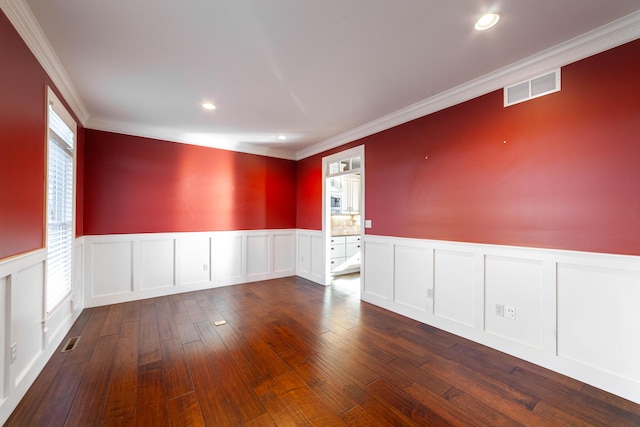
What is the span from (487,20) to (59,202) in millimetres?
4216

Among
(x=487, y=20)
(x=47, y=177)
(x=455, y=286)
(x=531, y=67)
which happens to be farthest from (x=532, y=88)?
(x=47, y=177)

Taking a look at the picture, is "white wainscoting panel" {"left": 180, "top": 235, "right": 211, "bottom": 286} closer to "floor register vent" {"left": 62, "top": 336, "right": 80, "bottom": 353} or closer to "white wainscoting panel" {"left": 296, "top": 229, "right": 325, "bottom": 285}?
"floor register vent" {"left": 62, "top": 336, "right": 80, "bottom": 353}

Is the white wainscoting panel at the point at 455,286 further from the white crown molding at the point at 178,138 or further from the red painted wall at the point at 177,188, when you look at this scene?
the white crown molding at the point at 178,138

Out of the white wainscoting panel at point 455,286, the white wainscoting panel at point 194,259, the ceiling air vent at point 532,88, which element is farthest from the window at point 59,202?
the ceiling air vent at point 532,88

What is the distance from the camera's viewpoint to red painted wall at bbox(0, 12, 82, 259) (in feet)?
5.32

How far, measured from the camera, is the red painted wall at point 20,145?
1623 mm

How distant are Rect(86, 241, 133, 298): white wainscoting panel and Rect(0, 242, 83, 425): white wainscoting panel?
1.23 meters

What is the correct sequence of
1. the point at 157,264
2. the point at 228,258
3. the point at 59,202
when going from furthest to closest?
the point at 228,258
the point at 157,264
the point at 59,202

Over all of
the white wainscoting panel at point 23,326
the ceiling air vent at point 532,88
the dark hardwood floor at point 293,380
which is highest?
the ceiling air vent at point 532,88

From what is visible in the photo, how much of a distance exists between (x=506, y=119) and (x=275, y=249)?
425cm

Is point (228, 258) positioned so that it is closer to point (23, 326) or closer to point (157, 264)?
point (157, 264)

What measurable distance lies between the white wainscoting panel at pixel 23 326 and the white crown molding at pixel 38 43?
5.05ft

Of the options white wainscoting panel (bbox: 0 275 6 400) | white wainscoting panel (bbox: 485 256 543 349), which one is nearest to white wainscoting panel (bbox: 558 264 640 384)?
white wainscoting panel (bbox: 485 256 543 349)

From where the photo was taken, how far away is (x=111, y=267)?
3.76 meters
